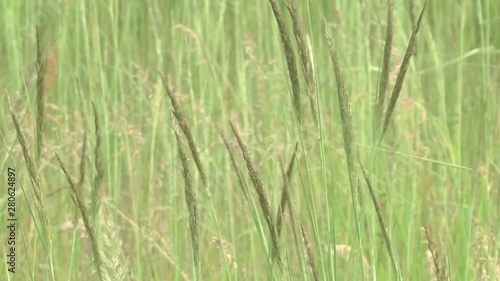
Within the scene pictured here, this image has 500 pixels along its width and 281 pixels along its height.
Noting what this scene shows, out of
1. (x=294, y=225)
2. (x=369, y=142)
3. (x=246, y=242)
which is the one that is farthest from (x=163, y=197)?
(x=294, y=225)

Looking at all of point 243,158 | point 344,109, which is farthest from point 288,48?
point 243,158

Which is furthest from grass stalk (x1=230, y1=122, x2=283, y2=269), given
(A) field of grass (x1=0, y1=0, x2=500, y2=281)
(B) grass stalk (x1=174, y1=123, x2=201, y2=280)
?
(A) field of grass (x1=0, y1=0, x2=500, y2=281)

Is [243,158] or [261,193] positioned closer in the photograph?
[261,193]

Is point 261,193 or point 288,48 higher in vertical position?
point 288,48

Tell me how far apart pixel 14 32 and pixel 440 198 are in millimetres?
998

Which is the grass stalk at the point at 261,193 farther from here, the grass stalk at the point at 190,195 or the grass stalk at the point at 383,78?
the grass stalk at the point at 383,78

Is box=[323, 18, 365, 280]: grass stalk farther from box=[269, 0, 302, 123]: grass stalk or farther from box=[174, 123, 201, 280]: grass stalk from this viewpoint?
box=[174, 123, 201, 280]: grass stalk

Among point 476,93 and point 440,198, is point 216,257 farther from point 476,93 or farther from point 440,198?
point 476,93

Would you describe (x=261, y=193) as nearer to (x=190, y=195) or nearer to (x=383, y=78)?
(x=190, y=195)

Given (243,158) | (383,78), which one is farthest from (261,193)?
(243,158)

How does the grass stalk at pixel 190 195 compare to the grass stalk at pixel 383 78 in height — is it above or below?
below

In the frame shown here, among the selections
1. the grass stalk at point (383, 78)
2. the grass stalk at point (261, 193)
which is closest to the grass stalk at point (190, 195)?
the grass stalk at point (261, 193)

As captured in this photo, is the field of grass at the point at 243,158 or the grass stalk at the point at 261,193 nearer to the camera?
the grass stalk at the point at 261,193

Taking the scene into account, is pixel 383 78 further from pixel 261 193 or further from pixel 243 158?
pixel 243 158
